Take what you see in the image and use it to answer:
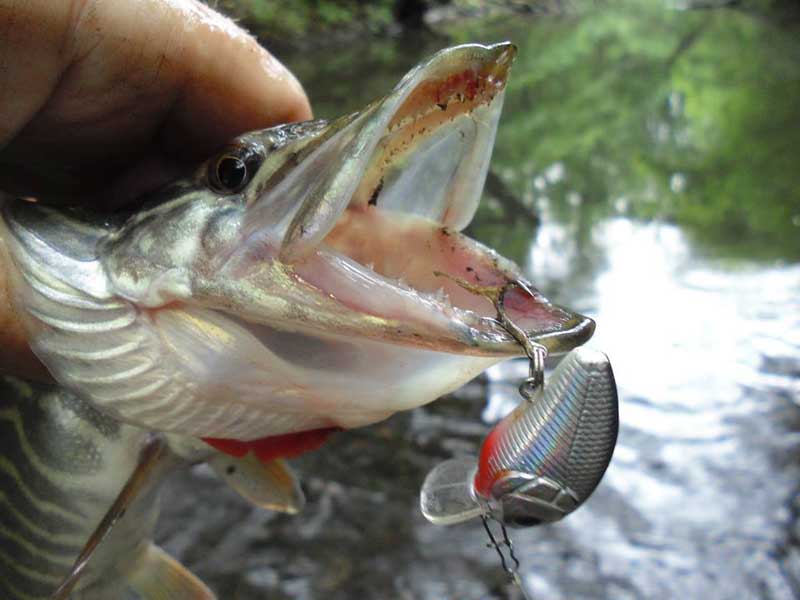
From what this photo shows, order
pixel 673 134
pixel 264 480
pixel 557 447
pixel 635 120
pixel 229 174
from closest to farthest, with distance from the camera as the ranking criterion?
pixel 557 447 → pixel 229 174 → pixel 264 480 → pixel 673 134 → pixel 635 120

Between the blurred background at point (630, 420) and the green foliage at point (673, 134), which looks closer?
the blurred background at point (630, 420)

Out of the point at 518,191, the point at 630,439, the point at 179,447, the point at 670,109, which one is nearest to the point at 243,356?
the point at 179,447

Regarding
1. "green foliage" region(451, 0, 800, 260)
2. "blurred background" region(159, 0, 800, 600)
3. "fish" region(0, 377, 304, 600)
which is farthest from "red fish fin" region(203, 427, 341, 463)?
"green foliage" region(451, 0, 800, 260)

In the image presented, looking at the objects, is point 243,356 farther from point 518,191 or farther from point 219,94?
point 518,191

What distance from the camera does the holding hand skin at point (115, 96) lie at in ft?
3.24

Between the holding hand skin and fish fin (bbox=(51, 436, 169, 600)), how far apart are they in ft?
0.67

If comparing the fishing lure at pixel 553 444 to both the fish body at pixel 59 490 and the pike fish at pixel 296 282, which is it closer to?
the pike fish at pixel 296 282

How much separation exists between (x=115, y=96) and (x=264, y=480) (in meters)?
0.66

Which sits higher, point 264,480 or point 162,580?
point 264,480

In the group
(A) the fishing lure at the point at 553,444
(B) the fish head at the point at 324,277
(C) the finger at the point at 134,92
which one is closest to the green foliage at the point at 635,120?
(C) the finger at the point at 134,92

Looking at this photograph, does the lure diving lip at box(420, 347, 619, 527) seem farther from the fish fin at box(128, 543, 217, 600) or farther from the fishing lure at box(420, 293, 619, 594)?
the fish fin at box(128, 543, 217, 600)

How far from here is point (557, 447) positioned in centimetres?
67

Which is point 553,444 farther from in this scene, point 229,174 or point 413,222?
point 229,174

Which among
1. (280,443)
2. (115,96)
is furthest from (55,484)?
(115,96)
